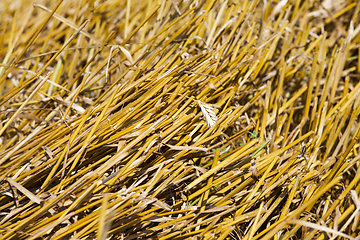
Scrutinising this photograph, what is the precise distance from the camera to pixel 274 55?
112 centimetres

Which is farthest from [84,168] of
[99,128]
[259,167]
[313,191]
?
[313,191]

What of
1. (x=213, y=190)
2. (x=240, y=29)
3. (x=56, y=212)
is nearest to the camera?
(x=56, y=212)

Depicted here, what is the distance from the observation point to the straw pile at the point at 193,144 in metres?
0.69

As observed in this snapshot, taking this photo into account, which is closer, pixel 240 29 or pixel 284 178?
Answer: pixel 284 178

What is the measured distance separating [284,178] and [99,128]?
0.54 metres

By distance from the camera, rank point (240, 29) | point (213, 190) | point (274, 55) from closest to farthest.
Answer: point (213, 190) → point (240, 29) → point (274, 55)

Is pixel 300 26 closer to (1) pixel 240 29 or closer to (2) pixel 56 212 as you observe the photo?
(1) pixel 240 29

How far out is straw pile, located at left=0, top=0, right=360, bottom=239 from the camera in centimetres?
69

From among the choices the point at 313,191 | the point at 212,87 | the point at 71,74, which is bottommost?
the point at 313,191

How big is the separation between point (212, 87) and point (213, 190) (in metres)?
0.32

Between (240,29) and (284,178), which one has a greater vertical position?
(240,29)

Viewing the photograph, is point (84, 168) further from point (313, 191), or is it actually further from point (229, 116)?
point (313, 191)

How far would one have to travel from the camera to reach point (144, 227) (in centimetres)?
73

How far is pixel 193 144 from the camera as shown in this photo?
784mm
